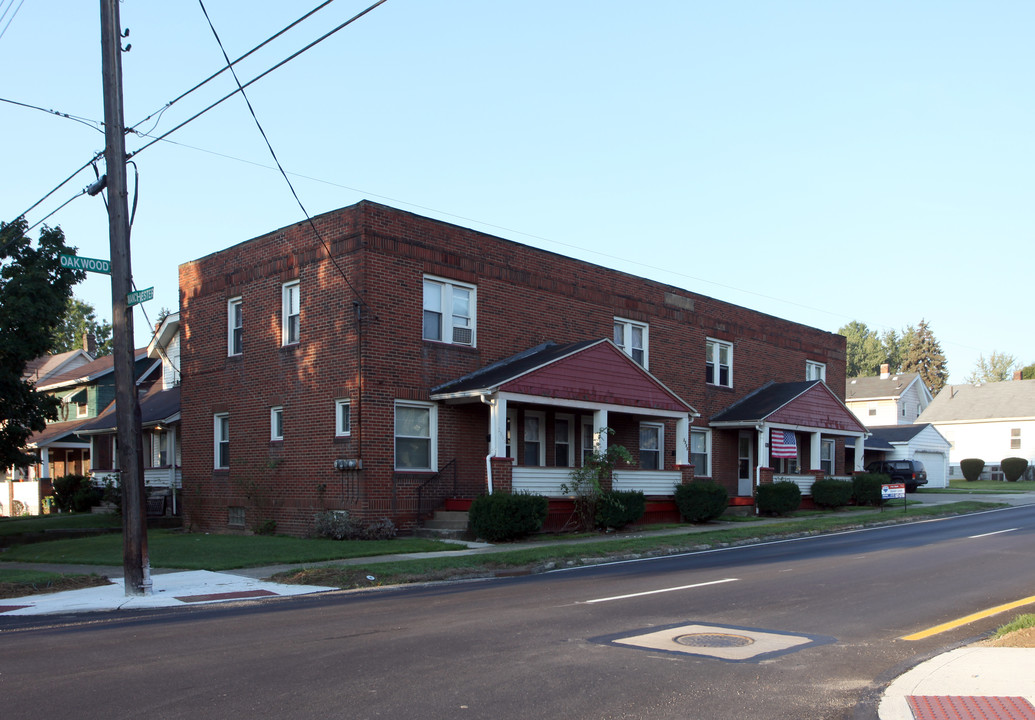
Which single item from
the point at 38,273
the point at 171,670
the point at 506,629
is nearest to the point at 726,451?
the point at 38,273

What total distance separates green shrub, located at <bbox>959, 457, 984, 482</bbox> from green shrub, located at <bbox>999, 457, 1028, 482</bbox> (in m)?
1.41

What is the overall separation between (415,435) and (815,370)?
69.7ft

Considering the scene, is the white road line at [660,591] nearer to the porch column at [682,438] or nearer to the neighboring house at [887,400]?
the porch column at [682,438]

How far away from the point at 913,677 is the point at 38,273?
21.2m

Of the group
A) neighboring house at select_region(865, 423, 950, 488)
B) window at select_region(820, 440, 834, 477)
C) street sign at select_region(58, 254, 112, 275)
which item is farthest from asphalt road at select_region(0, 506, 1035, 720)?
neighboring house at select_region(865, 423, 950, 488)

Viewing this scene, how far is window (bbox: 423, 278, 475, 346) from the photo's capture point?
22.6 m

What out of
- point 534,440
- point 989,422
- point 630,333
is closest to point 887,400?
point 989,422

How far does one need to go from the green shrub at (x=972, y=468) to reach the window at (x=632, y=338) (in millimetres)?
38831

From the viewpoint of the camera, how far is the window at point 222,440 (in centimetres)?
2512

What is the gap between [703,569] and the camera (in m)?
15.0

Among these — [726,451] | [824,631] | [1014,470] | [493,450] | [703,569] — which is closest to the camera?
[824,631]

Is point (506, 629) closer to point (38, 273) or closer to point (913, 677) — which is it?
point (913, 677)

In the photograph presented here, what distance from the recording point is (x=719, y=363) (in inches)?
1262

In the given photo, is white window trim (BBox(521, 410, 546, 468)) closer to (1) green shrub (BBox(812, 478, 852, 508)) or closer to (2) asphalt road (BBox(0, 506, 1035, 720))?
(2) asphalt road (BBox(0, 506, 1035, 720))
